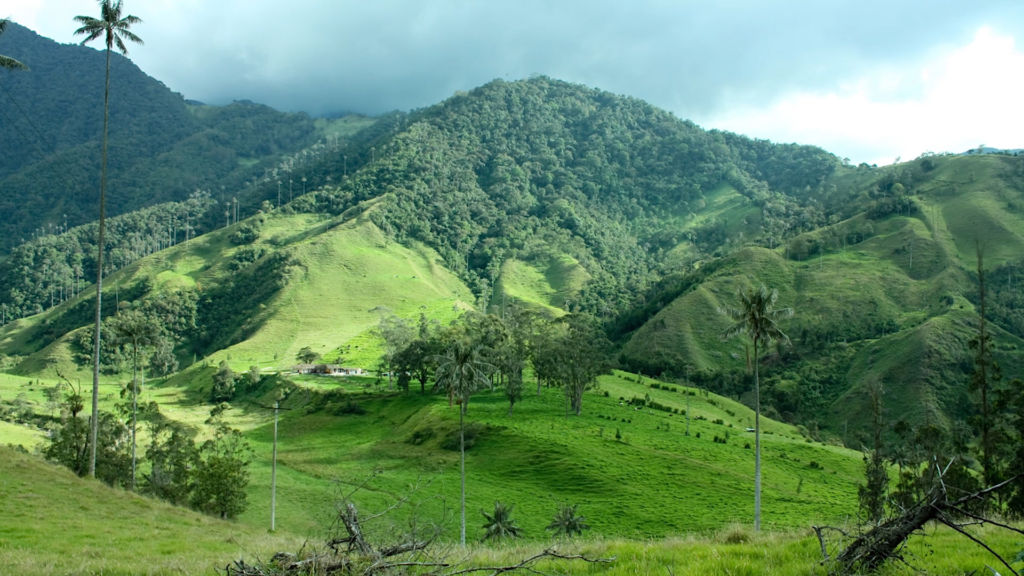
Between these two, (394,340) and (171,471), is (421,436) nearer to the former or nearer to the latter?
(171,471)

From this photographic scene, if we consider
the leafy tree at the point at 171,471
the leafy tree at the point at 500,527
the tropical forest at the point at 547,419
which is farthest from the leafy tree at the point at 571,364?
the leafy tree at the point at 171,471

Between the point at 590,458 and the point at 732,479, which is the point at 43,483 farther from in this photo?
the point at 732,479

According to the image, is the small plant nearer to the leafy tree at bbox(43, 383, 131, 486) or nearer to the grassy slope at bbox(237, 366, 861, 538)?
the grassy slope at bbox(237, 366, 861, 538)

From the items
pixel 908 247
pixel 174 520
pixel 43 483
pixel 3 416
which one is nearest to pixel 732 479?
pixel 174 520

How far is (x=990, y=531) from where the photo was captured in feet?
35.0

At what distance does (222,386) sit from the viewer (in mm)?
114875

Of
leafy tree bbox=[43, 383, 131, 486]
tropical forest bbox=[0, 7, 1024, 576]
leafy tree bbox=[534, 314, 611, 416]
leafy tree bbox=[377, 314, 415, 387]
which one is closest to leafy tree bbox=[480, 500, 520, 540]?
tropical forest bbox=[0, 7, 1024, 576]

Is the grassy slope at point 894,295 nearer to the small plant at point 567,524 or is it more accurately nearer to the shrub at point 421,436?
the shrub at point 421,436

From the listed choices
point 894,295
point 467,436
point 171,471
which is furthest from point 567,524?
point 894,295

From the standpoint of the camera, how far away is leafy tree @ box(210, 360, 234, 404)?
4500 inches

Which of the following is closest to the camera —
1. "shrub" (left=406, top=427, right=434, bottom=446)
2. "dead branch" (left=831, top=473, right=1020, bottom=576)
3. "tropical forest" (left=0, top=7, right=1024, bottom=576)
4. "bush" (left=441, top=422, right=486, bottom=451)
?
"dead branch" (left=831, top=473, right=1020, bottom=576)

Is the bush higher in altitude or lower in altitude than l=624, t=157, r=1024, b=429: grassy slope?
lower

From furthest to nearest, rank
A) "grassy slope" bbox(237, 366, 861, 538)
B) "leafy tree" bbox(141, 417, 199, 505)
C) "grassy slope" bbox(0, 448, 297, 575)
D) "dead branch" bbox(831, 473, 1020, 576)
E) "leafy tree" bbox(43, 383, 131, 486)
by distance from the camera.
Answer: "grassy slope" bbox(237, 366, 861, 538)
"leafy tree" bbox(141, 417, 199, 505)
"leafy tree" bbox(43, 383, 131, 486)
"grassy slope" bbox(0, 448, 297, 575)
"dead branch" bbox(831, 473, 1020, 576)

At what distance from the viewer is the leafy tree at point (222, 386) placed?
375ft
